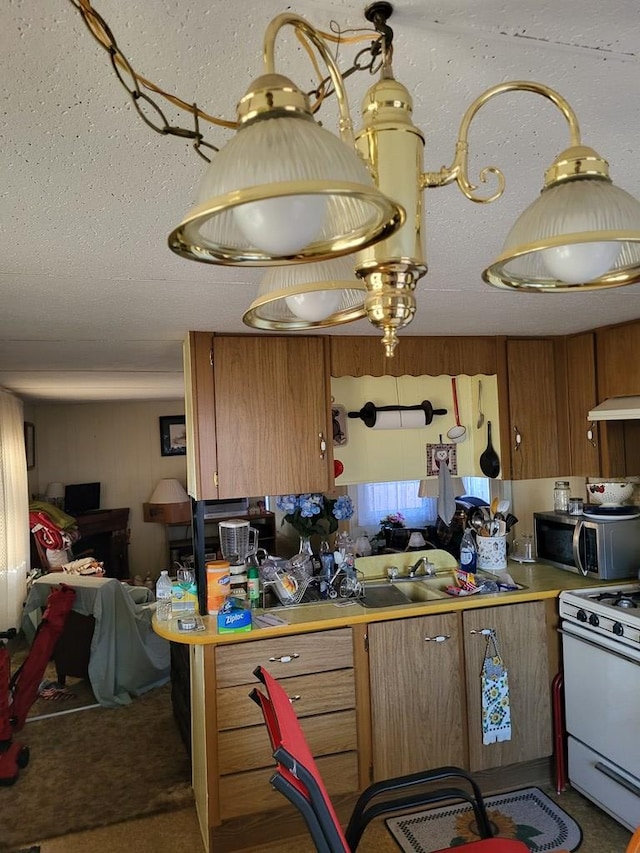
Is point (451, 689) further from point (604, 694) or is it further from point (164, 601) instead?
point (164, 601)

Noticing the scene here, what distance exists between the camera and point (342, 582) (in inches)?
125

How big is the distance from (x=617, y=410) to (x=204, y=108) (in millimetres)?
2612

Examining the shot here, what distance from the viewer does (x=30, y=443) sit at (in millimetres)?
6617

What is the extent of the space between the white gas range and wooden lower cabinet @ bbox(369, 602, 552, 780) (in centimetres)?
15

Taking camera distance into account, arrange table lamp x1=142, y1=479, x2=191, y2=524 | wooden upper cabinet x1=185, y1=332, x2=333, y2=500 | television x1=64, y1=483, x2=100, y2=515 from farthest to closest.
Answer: table lamp x1=142, y1=479, x2=191, y2=524 → television x1=64, y1=483, x2=100, y2=515 → wooden upper cabinet x1=185, y1=332, x2=333, y2=500

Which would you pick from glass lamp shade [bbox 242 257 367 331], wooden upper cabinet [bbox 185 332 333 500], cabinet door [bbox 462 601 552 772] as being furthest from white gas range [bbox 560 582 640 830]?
glass lamp shade [bbox 242 257 367 331]

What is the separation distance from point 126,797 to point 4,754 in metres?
0.79

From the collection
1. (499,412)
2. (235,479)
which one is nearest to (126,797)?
(235,479)

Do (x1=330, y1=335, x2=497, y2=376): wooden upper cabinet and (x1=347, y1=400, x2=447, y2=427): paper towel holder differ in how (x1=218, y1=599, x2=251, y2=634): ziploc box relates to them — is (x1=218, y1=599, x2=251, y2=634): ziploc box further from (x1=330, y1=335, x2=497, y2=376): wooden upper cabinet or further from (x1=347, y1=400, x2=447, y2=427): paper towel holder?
(x1=347, y1=400, x2=447, y2=427): paper towel holder

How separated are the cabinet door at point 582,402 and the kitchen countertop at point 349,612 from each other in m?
0.62

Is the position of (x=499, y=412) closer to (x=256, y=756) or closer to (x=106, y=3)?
(x=256, y=756)

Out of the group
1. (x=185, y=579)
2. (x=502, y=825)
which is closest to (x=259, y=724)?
(x=185, y=579)

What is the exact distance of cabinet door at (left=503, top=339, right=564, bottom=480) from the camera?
3.43m

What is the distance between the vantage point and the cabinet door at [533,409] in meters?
3.43
